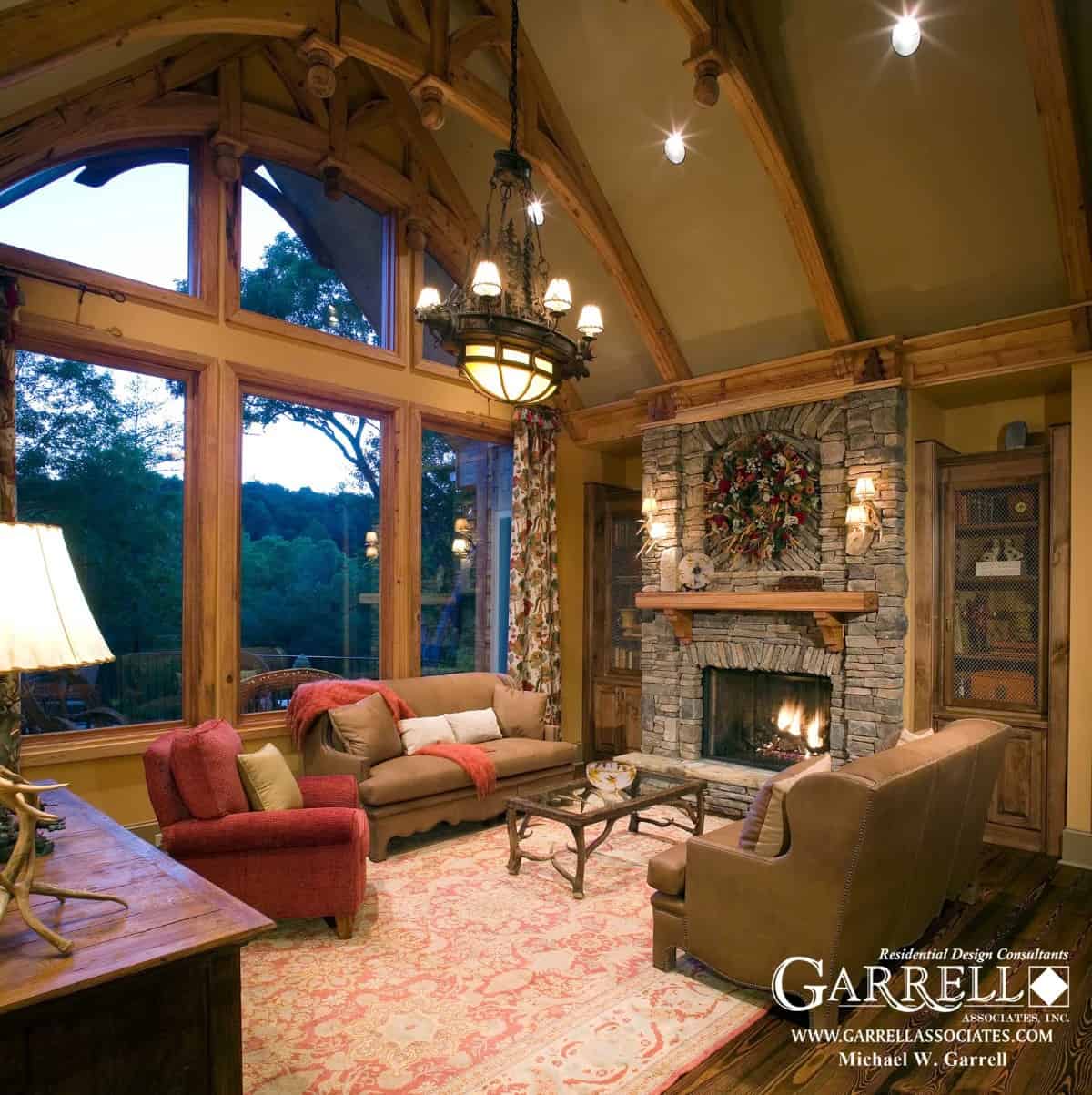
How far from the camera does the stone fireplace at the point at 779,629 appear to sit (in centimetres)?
508

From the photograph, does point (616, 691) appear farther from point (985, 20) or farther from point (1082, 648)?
point (985, 20)

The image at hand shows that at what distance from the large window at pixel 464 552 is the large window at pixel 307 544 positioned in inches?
20.0

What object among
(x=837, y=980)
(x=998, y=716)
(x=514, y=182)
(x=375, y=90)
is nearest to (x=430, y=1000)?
(x=837, y=980)

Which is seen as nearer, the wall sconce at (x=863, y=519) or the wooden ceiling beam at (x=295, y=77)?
the wall sconce at (x=863, y=519)

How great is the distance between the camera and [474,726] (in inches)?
216

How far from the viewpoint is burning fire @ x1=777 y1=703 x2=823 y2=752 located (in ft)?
18.4

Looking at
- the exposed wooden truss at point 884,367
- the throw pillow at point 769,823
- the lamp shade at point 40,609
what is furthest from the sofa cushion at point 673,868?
the exposed wooden truss at point 884,367

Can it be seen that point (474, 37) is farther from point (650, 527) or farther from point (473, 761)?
point (473, 761)

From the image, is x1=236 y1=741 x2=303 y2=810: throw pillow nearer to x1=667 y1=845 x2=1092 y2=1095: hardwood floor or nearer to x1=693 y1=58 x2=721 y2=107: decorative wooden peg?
x1=667 y1=845 x2=1092 y2=1095: hardwood floor

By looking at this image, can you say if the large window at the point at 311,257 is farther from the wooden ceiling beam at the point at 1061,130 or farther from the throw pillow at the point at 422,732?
the wooden ceiling beam at the point at 1061,130

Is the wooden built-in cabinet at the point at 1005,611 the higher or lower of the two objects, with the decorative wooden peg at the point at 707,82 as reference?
lower

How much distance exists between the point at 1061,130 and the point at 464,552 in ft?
15.4

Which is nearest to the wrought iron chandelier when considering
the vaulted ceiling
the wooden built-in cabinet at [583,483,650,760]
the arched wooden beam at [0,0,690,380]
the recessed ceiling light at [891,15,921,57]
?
the arched wooden beam at [0,0,690,380]

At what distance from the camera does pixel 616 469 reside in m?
7.58
